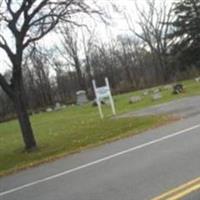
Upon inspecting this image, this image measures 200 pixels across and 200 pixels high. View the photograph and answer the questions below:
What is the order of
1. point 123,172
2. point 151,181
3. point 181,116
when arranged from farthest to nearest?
point 181,116, point 123,172, point 151,181

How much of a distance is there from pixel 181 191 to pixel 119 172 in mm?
2609

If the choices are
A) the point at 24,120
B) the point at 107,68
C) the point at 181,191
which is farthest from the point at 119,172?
the point at 107,68

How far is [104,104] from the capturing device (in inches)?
1507

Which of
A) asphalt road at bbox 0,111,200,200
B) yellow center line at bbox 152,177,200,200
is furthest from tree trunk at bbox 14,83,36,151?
yellow center line at bbox 152,177,200,200

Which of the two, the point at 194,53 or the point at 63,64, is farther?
the point at 63,64

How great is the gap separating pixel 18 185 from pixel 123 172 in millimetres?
2753

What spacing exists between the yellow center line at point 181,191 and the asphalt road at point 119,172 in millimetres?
169

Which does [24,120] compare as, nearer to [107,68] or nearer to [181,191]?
[181,191]

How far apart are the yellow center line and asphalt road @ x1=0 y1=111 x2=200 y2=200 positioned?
0.56ft

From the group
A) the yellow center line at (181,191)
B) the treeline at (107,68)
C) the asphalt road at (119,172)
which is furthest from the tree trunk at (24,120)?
the treeline at (107,68)

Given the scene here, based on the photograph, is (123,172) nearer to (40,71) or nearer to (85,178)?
(85,178)

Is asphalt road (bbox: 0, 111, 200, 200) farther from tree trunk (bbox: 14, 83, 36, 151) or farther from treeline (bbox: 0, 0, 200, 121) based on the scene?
treeline (bbox: 0, 0, 200, 121)

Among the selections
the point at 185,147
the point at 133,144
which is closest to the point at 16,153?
the point at 133,144

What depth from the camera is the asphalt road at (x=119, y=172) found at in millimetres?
8938
